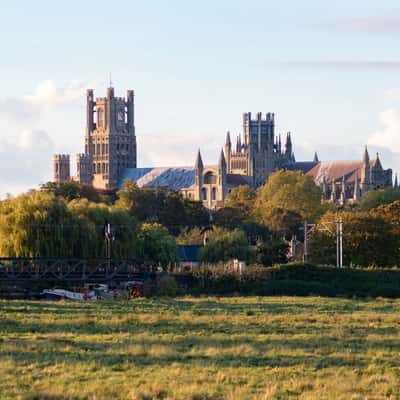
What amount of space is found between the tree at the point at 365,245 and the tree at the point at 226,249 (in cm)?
603

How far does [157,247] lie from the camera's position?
316 ft

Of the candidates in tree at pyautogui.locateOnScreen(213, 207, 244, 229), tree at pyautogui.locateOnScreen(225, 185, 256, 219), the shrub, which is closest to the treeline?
tree at pyautogui.locateOnScreen(213, 207, 244, 229)

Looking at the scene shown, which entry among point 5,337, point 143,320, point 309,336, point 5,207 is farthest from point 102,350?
point 5,207

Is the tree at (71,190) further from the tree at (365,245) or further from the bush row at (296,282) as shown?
the bush row at (296,282)

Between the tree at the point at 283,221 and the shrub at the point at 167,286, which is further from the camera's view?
the tree at the point at 283,221

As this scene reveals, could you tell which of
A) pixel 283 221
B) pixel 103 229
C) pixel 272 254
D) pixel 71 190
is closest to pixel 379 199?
pixel 283 221

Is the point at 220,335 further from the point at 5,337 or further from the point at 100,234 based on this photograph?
the point at 100,234

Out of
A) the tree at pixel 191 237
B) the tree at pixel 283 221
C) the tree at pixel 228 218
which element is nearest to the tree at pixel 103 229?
the tree at pixel 191 237

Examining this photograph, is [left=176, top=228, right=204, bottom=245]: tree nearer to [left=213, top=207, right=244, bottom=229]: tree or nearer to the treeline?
the treeline

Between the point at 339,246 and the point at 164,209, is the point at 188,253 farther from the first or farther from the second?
the point at 164,209

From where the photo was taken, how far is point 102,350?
104ft

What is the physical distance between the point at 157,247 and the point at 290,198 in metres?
72.0

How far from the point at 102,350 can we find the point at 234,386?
6.73m

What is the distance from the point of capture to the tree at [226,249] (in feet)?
327
